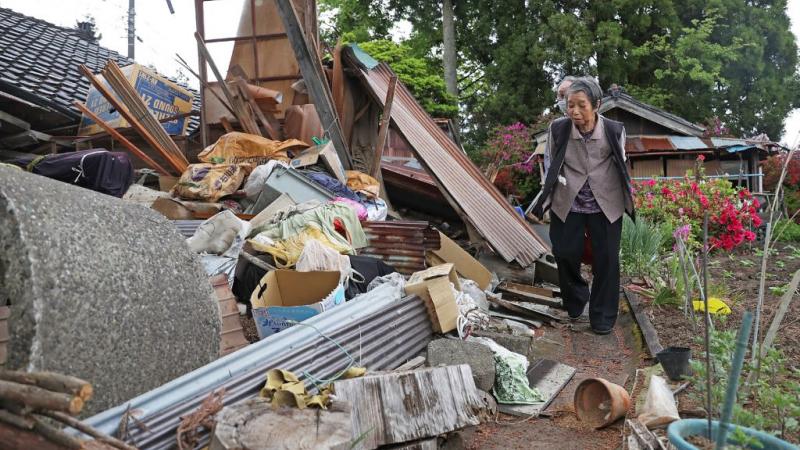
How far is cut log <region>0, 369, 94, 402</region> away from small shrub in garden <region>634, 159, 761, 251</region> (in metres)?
8.93

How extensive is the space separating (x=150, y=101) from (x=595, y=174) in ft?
27.2

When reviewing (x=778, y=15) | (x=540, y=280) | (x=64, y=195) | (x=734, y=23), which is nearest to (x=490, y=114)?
(x=734, y=23)

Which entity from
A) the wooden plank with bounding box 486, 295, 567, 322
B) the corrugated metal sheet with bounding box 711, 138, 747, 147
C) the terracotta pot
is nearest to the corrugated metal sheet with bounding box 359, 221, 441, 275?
the wooden plank with bounding box 486, 295, 567, 322

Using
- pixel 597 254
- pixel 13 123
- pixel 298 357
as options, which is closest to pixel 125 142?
pixel 13 123

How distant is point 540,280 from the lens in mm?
7598

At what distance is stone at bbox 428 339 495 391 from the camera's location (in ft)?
12.7

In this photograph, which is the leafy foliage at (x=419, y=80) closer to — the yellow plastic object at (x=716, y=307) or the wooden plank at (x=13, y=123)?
the wooden plank at (x=13, y=123)

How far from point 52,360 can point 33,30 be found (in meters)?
15.2

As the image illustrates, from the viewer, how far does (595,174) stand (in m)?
5.34

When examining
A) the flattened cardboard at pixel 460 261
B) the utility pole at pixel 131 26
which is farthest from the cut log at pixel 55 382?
the utility pole at pixel 131 26

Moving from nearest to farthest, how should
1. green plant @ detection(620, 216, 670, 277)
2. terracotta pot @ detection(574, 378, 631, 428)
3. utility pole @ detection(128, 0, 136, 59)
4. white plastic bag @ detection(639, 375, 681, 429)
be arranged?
white plastic bag @ detection(639, 375, 681, 429) → terracotta pot @ detection(574, 378, 631, 428) → green plant @ detection(620, 216, 670, 277) → utility pole @ detection(128, 0, 136, 59)

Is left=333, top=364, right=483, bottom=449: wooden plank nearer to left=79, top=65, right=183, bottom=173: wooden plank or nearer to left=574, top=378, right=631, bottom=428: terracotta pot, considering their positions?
left=574, top=378, right=631, bottom=428: terracotta pot

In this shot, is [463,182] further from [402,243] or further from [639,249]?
[402,243]

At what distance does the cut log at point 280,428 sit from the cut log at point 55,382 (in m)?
0.51
